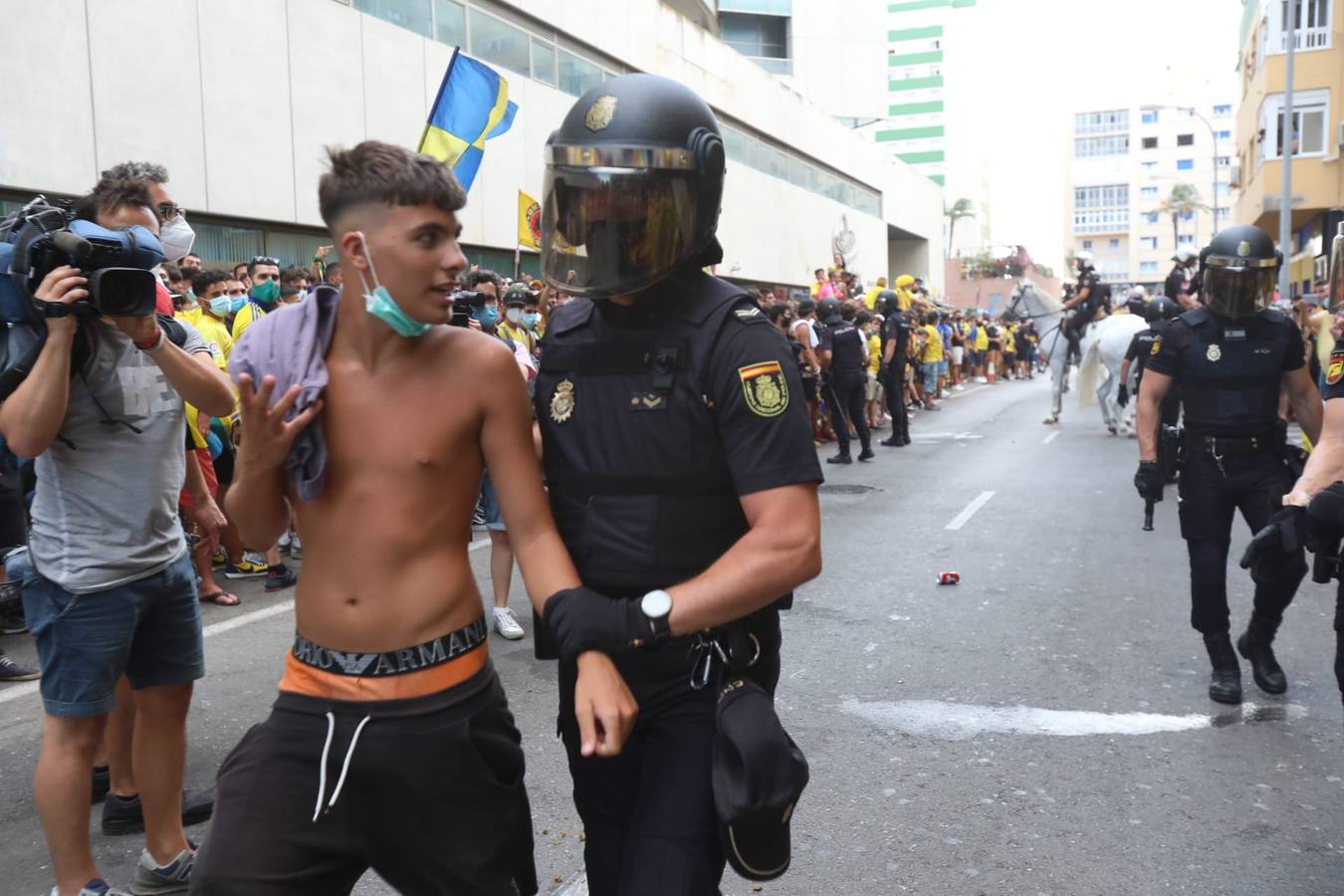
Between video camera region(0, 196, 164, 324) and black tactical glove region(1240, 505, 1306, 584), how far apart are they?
3438 millimetres

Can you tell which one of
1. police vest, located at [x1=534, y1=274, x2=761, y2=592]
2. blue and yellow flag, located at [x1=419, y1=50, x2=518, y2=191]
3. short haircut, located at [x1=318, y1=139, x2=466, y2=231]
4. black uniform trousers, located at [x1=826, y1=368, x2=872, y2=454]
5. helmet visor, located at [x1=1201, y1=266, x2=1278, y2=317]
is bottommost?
black uniform trousers, located at [x1=826, y1=368, x2=872, y2=454]

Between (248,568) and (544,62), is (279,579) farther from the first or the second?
(544,62)

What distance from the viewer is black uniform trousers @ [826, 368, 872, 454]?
1426 cm

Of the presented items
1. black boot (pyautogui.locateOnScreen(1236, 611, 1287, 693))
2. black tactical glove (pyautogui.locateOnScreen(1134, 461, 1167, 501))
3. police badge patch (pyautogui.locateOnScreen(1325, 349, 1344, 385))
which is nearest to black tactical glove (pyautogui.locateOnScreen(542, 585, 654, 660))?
police badge patch (pyautogui.locateOnScreen(1325, 349, 1344, 385))

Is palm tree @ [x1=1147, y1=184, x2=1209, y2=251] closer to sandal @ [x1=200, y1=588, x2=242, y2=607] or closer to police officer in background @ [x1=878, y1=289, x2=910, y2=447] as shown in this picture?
police officer in background @ [x1=878, y1=289, x2=910, y2=447]

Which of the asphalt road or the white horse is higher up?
the white horse

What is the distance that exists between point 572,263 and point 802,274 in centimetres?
3460

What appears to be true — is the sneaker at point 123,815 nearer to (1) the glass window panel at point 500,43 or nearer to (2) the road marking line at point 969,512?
(2) the road marking line at point 969,512

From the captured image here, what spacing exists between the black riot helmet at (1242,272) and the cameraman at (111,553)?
400 cm

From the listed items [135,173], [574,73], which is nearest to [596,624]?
[135,173]

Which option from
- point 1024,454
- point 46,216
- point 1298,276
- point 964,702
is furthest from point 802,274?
point 46,216

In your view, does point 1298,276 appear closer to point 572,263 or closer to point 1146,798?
point 1146,798

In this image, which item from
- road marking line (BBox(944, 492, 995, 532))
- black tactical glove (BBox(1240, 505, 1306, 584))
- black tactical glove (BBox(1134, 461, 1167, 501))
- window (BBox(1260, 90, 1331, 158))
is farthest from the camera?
window (BBox(1260, 90, 1331, 158))

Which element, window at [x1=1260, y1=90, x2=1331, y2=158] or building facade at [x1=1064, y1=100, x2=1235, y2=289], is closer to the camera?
window at [x1=1260, y1=90, x2=1331, y2=158]
